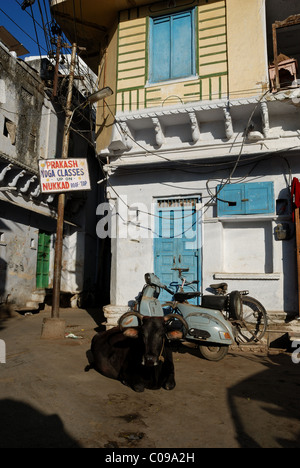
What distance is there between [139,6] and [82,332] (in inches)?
345

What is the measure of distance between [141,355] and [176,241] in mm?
4148

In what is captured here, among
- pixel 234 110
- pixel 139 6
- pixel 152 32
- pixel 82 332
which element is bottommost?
pixel 82 332

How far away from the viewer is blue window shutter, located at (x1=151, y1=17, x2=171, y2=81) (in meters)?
8.94

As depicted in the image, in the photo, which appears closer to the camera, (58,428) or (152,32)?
(58,428)

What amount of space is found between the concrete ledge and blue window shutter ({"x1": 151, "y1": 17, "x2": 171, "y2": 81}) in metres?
6.49

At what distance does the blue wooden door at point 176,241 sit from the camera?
8.41 metres

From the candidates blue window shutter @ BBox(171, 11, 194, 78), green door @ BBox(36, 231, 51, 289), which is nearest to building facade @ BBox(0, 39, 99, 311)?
green door @ BBox(36, 231, 51, 289)

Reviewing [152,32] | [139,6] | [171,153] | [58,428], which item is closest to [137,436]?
[58,428]

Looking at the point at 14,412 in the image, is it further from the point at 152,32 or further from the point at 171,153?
the point at 152,32

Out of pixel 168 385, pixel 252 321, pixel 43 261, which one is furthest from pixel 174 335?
pixel 43 261

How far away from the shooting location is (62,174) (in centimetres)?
791

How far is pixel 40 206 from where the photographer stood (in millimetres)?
13469

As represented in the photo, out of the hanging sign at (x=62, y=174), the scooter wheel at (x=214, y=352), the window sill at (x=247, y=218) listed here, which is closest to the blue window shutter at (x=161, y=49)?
the hanging sign at (x=62, y=174)

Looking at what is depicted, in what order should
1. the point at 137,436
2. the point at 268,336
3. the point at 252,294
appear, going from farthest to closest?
the point at 252,294 → the point at 268,336 → the point at 137,436
